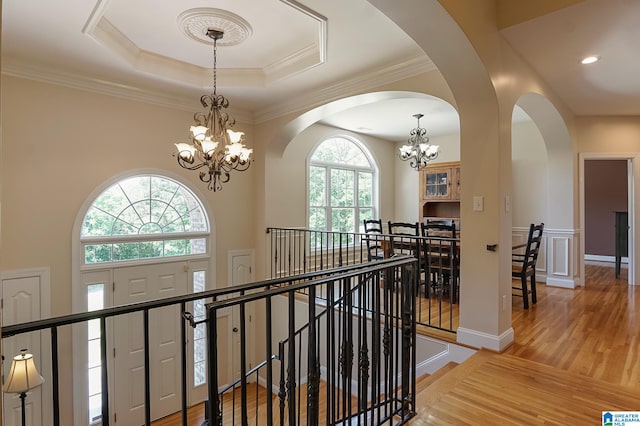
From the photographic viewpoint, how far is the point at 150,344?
15.5 ft

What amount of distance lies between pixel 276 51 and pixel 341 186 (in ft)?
12.2

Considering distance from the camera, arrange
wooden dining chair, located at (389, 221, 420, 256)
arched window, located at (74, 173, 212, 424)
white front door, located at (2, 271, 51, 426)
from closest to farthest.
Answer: white front door, located at (2, 271, 51, 426), wooden dining chair, located at (389, 221, 420, 256), arched window, located at (74, 173, 212, 424)

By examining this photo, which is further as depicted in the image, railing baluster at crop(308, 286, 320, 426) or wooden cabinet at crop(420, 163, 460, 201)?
wooden cabinet at crop(420, 163, 460, 201)

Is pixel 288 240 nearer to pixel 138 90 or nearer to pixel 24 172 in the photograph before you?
pixel 138 90

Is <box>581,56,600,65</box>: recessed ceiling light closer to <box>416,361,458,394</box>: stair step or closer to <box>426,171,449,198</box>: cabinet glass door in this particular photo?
<box>416,361,458,394</box>: stair step

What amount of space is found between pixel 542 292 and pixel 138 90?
6.15m

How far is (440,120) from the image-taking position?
627 cm

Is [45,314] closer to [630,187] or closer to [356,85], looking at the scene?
[356,85]

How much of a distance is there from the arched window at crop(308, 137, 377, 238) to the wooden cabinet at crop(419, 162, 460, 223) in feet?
3.58

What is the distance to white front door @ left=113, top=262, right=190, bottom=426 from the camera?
4461 millimetres

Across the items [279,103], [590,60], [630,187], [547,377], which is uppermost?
[279,103]

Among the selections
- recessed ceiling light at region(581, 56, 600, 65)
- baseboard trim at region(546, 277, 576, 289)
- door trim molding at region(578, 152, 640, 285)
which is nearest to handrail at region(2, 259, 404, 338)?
recessed ceiling light at region(581, 56, 600, 65)

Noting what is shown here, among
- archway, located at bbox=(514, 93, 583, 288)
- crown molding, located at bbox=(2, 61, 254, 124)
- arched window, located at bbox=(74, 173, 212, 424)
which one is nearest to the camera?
crown molding, located at bbox=(2, 61, 254, 124)

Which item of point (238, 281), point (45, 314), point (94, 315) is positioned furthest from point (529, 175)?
point (45, 314)
